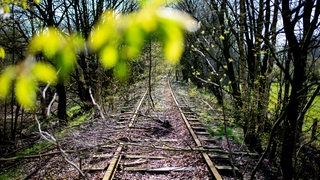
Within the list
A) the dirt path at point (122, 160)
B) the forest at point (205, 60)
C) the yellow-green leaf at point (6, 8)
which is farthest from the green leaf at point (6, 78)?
the dirt path at point (122, 160)

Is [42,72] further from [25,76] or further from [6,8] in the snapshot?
[6,8]

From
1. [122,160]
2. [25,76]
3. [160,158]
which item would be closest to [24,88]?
[25,76]

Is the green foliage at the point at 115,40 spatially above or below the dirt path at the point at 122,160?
above

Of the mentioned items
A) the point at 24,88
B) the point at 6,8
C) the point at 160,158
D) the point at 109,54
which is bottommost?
the point at 160,158

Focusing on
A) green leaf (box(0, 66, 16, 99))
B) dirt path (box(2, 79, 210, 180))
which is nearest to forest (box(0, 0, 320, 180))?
green leaf (box(0, 66, 16, 99))

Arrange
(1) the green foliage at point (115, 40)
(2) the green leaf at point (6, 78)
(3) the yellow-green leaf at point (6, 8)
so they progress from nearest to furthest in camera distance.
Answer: (1) the green foliage at point (115, 40)
(2) the green leaf at point (6, 78)
(3) the yellow-green leaf at point (6, 8)

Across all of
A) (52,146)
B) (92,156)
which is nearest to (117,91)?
(52,146)

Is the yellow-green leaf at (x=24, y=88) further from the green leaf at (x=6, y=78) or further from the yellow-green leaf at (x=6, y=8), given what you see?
the yellow-green leaf at (x=6, y=8)

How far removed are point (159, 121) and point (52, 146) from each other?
4196 millimetres

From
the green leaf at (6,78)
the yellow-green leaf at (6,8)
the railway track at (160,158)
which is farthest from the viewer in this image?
the railway track at (160,158)

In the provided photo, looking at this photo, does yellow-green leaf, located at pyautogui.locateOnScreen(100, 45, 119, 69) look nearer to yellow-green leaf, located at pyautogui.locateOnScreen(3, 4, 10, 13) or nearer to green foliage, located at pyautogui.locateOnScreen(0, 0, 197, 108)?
green foliage, located at pyautogui.locateOnScreen(0, 0, 197, 108)

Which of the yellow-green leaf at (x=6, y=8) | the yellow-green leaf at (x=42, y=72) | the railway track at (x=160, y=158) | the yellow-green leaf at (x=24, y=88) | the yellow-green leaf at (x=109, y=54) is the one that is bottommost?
the railway track at (x=160, y=158)

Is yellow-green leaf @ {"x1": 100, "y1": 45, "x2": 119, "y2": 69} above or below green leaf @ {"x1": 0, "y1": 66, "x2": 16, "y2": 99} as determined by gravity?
above

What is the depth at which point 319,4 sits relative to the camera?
3818mm
